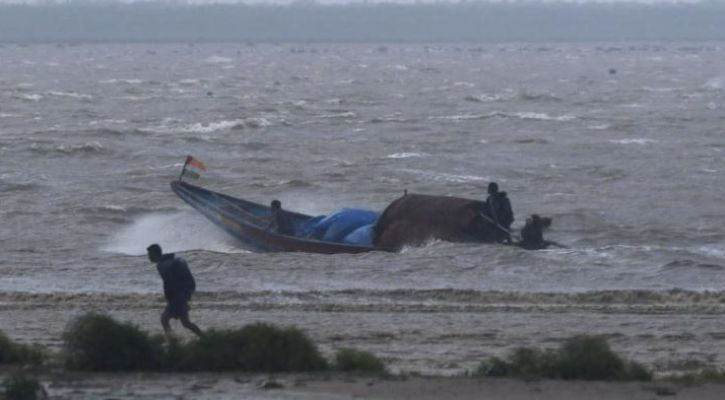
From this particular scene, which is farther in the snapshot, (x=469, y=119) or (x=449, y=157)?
Answer: (x=469, y=119)

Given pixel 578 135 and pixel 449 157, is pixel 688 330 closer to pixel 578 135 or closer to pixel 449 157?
pixel 449 157

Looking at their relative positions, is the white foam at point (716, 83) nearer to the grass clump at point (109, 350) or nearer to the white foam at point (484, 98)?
the white foam at point (484, 98)

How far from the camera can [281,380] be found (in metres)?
12.5

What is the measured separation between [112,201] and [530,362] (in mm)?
17426

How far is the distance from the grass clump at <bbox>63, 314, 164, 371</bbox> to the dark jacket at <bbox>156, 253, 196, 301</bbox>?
129cm

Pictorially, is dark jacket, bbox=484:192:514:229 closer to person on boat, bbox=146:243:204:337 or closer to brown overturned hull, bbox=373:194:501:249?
brown overturned hull, bbox=373:194:501:249

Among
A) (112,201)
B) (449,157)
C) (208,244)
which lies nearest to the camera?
(208,244)

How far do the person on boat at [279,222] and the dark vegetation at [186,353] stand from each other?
958cm

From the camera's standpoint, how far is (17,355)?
1320 cm

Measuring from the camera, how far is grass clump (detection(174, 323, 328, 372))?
12852 mm

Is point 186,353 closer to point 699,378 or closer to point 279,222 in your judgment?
point 699,378

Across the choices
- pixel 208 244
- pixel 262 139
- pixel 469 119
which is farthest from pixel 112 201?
pixel 469 119

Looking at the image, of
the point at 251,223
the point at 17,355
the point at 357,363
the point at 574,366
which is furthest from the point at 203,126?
the point at 574,366

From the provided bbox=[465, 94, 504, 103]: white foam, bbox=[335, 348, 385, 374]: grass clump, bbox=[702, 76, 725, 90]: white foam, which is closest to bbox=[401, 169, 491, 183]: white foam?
bbox=[335, 348, 385, 374]: grass clump
